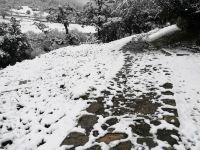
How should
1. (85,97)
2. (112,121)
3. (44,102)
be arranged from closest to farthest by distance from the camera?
(112,121)
(85,97)
(44,102)

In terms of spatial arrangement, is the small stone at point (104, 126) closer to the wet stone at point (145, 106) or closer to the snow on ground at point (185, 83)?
the wet stone at point (145, 106)

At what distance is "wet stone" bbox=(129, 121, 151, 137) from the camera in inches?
168

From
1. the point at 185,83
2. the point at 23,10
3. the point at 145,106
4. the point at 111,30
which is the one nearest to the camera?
the point at 145,106

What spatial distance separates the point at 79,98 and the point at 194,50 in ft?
20.7

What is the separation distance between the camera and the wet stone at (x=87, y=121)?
4.63 meters

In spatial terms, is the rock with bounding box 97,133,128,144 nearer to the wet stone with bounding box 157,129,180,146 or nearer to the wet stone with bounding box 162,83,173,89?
the wet stone with bounding box 157,129,180,146

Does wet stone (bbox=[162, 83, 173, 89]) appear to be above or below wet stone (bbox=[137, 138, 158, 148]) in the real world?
above

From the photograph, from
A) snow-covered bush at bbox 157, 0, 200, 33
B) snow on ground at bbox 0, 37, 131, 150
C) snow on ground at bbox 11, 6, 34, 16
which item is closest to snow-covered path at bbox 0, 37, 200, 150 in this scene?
snow on ground at bbox 0, 37, 131, 150

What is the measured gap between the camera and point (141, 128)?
444 cm

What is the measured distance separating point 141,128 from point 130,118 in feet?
1.35

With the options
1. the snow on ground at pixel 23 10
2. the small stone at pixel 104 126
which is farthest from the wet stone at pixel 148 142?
the snow on ground at pixel 23 10

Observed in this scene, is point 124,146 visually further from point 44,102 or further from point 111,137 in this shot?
point 44,102

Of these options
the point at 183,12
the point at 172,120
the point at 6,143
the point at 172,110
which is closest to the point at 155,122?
the point at 172,120

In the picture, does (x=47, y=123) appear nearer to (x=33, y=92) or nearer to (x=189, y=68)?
(x=33, y=92)
